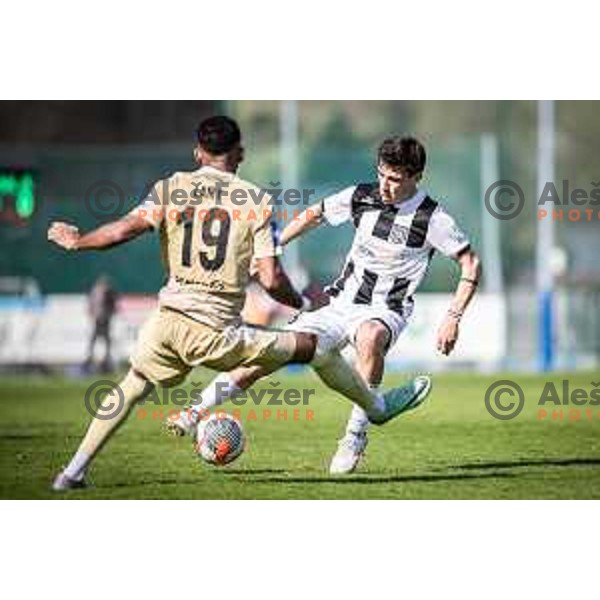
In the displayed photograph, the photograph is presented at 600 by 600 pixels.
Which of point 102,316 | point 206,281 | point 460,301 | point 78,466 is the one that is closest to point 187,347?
point 206,281

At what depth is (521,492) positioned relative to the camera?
26.9ft

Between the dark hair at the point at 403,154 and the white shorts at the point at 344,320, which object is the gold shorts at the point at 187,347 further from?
the dark hair at the point at 403,154

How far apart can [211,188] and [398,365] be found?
36.8 ft

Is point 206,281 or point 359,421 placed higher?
point 206,281

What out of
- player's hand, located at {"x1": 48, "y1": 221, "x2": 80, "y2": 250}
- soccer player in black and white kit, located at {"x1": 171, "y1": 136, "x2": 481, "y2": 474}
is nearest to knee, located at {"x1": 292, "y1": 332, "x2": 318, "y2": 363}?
soccer player in black and white kit, located at {"x1": 171, "y1": 136, "x2": 481, "y2": 474}

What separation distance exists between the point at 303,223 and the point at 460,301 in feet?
3.38

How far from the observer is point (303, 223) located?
886cm

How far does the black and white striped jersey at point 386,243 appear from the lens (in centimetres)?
Answer: 896

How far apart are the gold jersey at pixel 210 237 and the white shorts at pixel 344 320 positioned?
817mm

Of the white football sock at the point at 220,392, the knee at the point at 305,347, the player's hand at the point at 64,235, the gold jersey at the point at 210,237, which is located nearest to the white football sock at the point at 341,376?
the knee at the point at 305,347

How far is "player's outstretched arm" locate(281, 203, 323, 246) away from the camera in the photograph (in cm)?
870

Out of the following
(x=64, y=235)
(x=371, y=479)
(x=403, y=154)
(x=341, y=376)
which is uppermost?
(x=403, y=154)

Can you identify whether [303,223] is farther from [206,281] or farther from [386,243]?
[206,281]
